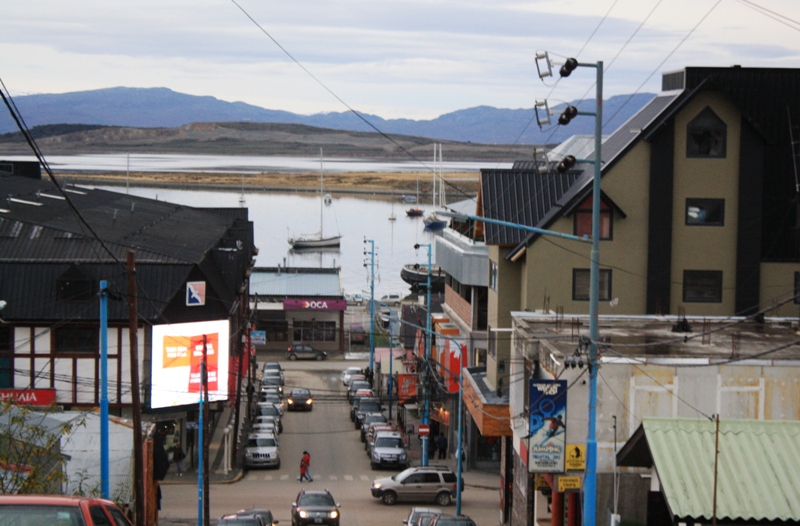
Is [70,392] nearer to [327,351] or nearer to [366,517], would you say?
[366,517]

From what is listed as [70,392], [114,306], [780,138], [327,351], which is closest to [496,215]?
[780,138]

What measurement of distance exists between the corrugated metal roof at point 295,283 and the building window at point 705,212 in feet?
159

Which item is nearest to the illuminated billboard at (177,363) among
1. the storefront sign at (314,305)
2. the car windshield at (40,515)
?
the car windshield at (40,515)

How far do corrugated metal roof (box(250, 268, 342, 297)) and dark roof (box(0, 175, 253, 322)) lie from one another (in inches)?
1079

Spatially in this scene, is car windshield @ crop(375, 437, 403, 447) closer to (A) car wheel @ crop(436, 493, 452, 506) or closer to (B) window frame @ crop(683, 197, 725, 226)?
(A) car wheel @ crop(436, 493, 452, 506)

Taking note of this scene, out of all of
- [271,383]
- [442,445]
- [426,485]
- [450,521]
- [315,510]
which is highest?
[450,521]

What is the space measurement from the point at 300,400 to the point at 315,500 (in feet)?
90.9

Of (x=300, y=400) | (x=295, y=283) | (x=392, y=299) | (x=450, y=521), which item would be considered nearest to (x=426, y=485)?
(x=450, y=521)

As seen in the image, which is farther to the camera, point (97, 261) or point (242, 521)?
point (97, 261)

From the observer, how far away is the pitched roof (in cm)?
1576

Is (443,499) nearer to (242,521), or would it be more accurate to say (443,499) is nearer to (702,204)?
(242,521)

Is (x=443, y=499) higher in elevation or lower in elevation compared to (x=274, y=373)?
lower

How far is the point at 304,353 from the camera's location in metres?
Answer: 78.4

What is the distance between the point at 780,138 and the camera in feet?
117
